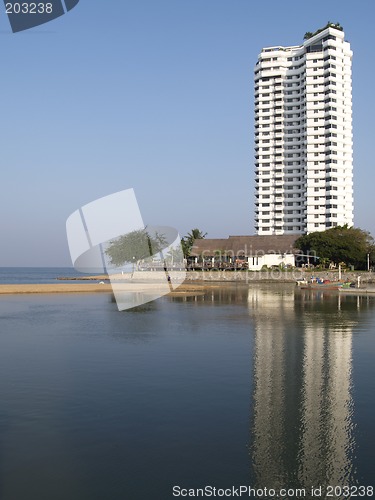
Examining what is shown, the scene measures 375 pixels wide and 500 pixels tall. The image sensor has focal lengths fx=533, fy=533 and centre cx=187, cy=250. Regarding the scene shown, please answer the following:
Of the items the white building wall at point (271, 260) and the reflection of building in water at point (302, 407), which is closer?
the reflection of building in water at point (302, 407)

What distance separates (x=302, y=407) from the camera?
59.1 feet

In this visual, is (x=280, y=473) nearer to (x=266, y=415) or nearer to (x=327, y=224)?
(x=266, y=415)

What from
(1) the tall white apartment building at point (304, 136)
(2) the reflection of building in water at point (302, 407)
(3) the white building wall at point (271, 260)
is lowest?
(2) the reflection of building in water at point (302, 407)

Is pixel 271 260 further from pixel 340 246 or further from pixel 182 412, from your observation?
pixel 182 412

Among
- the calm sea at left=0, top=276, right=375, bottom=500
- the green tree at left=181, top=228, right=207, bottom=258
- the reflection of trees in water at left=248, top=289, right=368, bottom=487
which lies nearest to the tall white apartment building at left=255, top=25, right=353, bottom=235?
the green tree at left=181, top=228, right=207, bottom=258

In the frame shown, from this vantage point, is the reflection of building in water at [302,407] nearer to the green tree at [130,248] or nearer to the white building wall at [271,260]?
the white building wall at [271,260]

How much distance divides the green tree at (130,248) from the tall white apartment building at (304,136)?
43093 mm

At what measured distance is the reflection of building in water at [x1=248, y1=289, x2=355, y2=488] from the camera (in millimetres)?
13148

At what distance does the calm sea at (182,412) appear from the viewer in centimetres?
1273

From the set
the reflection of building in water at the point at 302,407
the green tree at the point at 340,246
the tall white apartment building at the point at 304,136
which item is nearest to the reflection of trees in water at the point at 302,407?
the reflection of building in water at the point at 302,407

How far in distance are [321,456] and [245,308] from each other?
40.4 m

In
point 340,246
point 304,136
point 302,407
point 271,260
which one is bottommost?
point 302,407

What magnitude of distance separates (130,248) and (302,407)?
4211 inches

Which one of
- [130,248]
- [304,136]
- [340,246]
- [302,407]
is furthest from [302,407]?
[304,136]
